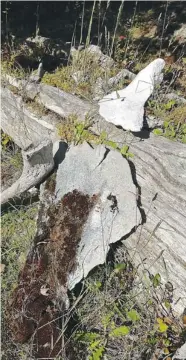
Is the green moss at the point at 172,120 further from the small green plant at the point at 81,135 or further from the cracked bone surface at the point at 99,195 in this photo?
the cracked bone surface at the point at 99,195

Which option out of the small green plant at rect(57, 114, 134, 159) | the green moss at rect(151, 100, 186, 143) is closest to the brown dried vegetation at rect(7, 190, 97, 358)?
the small green plant at rect(57, 114, 134, 159)

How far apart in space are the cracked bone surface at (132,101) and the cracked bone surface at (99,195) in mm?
392

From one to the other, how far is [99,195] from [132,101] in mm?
1287

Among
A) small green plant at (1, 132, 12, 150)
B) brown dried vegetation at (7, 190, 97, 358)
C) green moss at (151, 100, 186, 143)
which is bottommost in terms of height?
brown dried vegetation at (7, 190, 97, 358)

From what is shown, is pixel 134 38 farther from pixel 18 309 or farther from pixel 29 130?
pixel 18 309

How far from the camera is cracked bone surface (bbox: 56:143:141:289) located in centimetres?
449

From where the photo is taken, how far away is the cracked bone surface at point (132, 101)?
4890 mm

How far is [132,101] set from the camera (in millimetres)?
5164

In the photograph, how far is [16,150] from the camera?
639 centimetres

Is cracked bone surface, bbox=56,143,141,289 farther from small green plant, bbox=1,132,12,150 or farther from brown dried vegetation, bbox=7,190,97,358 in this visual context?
small green plant, bbox=1,132,12,150

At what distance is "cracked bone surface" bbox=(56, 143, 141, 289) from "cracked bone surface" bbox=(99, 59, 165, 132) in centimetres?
39

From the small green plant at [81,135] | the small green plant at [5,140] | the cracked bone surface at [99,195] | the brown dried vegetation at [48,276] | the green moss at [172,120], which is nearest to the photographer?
the brown dried vegetation at [48,276]

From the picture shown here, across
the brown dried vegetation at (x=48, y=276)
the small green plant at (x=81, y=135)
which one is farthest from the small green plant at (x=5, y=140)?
the brown dried vegetation at (x=48, y=276)

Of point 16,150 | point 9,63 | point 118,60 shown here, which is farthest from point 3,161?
point 118,60
